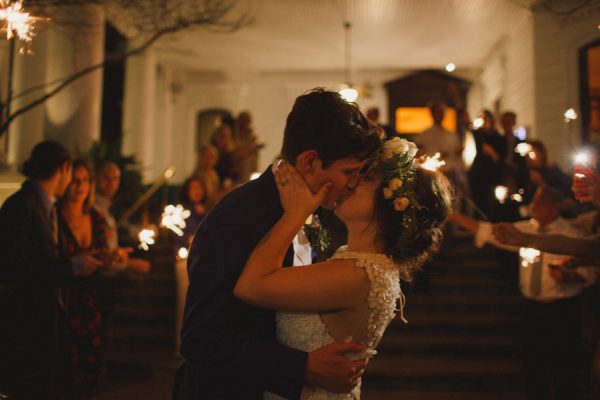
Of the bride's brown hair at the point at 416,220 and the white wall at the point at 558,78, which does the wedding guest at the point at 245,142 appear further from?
the bride's brown hair at the point at 416,220

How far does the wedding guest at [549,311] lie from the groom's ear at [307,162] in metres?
3.05

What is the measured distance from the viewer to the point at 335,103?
1.86 metres

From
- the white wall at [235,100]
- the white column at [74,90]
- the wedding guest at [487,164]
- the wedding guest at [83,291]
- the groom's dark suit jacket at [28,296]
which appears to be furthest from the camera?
the white wall at [235,100]

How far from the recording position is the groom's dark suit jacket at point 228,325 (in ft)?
5.54

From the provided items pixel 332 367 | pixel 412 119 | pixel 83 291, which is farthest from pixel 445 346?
pixel 412 119

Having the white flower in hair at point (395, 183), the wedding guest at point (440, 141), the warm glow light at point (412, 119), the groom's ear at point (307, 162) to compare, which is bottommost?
the white flower in hair at point (395, 183)

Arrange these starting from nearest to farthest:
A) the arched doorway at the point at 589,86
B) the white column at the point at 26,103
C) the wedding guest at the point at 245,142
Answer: the white column at the point at 26,103, the wedding guest at the point at 245,142, the arched doorway at the point at 589,86

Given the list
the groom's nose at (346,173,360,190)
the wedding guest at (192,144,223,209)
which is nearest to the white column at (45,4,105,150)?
the wedding guest at (192,144,223,209)

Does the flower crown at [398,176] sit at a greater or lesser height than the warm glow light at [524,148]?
lesser

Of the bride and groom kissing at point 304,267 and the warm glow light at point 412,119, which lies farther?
the warm glow light at point 412,119

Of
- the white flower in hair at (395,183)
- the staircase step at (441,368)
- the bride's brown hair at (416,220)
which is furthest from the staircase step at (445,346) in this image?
the white flower in hair at (395,183)

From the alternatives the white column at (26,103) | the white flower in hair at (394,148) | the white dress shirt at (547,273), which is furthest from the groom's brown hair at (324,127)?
the white column at (26,103)

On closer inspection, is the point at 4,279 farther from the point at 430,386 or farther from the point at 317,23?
the point at 317,23

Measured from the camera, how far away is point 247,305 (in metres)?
1.83
